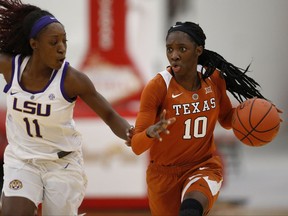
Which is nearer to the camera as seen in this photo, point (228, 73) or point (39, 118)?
point (39, 118)

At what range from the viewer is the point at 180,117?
18.3ft

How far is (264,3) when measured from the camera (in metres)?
17.0

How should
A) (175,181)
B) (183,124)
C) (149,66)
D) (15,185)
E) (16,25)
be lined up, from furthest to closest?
(149,66) < (16,25) < (175,181) < (183,124) < (15,185)

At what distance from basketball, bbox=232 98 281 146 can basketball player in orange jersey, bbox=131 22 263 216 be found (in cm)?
20

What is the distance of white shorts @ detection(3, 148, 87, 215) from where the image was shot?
217 inches

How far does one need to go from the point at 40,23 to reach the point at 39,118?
0.70 metres

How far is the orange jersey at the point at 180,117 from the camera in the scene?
5492 millimetres

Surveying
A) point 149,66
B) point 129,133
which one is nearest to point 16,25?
point 129,133

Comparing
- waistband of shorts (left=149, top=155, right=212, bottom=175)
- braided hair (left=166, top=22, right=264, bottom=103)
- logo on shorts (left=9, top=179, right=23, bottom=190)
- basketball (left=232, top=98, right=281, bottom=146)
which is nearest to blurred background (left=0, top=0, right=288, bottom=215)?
braided hair (left=166, top=22, right=264, bottom=103)

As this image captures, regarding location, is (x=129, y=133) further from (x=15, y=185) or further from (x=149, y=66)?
(x=149, y=66)

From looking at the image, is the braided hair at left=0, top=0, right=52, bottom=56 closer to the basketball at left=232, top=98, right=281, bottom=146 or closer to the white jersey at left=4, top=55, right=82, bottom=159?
the white jersey at left=4, top=55, right=82, bottom=159

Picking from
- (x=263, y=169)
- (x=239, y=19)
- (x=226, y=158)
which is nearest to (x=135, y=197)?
(x=226, y=158)

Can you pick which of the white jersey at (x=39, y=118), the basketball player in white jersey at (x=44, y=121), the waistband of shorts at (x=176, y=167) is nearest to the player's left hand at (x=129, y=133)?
the basketball player in white jersey at (x=44, y=121)

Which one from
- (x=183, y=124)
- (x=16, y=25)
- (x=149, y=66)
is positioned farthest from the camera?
(x=149, y=66)
